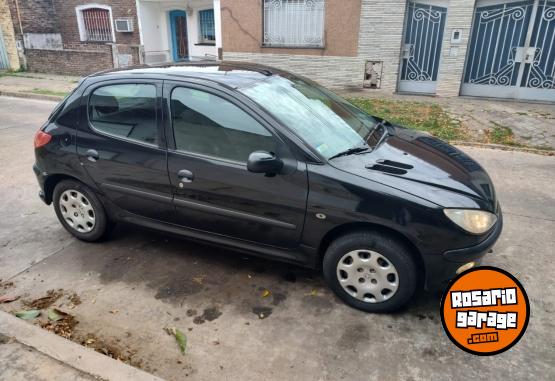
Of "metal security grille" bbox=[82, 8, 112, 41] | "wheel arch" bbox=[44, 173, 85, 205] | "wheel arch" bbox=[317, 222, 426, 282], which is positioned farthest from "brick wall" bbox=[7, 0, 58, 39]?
"wheel arch" bbox=[317, 222, 426, 282]

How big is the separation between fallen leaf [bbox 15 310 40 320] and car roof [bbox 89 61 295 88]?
2079mm

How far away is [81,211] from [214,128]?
1.73m

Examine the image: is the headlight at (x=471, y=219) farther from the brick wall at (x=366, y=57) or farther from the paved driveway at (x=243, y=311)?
the brick wall at (x=366, y=57)

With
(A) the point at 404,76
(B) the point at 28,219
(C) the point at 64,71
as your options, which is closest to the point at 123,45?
(C) the point at 64,71

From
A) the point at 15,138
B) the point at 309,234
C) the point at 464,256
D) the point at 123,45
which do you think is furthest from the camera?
the point at 123,45

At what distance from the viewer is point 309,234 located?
3.24m

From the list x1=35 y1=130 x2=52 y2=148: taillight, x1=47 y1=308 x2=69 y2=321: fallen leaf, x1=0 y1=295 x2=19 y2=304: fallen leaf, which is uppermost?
x1=35 y1=130 x2=52 y2=148: taillight

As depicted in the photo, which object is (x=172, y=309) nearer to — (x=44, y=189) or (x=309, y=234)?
(x=309, y=234)

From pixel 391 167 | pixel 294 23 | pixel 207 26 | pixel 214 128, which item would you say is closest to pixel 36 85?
pixel 207 26

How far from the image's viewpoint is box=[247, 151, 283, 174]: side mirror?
10.1ft

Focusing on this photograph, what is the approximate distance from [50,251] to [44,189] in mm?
626

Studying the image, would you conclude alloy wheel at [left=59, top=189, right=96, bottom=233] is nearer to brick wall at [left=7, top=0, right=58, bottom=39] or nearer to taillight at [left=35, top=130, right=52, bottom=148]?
taillight at [left=35, top=130, right=52, bottom=148]

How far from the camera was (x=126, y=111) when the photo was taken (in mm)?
3777

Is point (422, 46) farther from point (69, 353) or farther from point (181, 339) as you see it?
point (69, 353)
